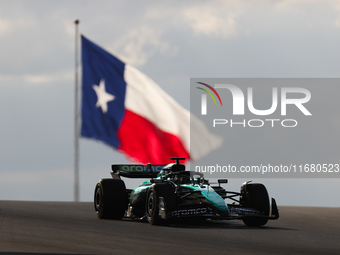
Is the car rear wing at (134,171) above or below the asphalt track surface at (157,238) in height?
above

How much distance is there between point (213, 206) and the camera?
48.6 ft

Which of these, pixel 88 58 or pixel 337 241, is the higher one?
pixel 88 58

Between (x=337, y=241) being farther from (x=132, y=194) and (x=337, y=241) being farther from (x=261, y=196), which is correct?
(x=132, y=194)

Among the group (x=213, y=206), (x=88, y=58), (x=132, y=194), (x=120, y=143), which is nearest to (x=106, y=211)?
(x=132, y=194)

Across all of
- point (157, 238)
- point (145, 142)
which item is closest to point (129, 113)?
point (145, 142)

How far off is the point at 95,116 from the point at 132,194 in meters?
6.05

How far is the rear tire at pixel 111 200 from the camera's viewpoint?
16.9 meters

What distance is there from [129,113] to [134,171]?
465 centimetres

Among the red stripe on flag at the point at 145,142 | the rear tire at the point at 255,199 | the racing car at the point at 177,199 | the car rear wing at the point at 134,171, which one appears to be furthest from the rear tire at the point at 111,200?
the red stripe on flag at the point at 145,142

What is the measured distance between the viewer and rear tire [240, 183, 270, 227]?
1585cm

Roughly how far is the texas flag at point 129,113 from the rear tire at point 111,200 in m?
4.56

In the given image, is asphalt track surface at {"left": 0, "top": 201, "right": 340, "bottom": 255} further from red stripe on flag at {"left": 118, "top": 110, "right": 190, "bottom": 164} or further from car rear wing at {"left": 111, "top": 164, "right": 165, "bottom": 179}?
red stripe on flag at {"left": 118, "top": 110, "right": 190, "bottom": 164}

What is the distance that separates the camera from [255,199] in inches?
629

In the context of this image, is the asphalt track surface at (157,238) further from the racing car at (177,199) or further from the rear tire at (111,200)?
the rear tire at (111,200)
